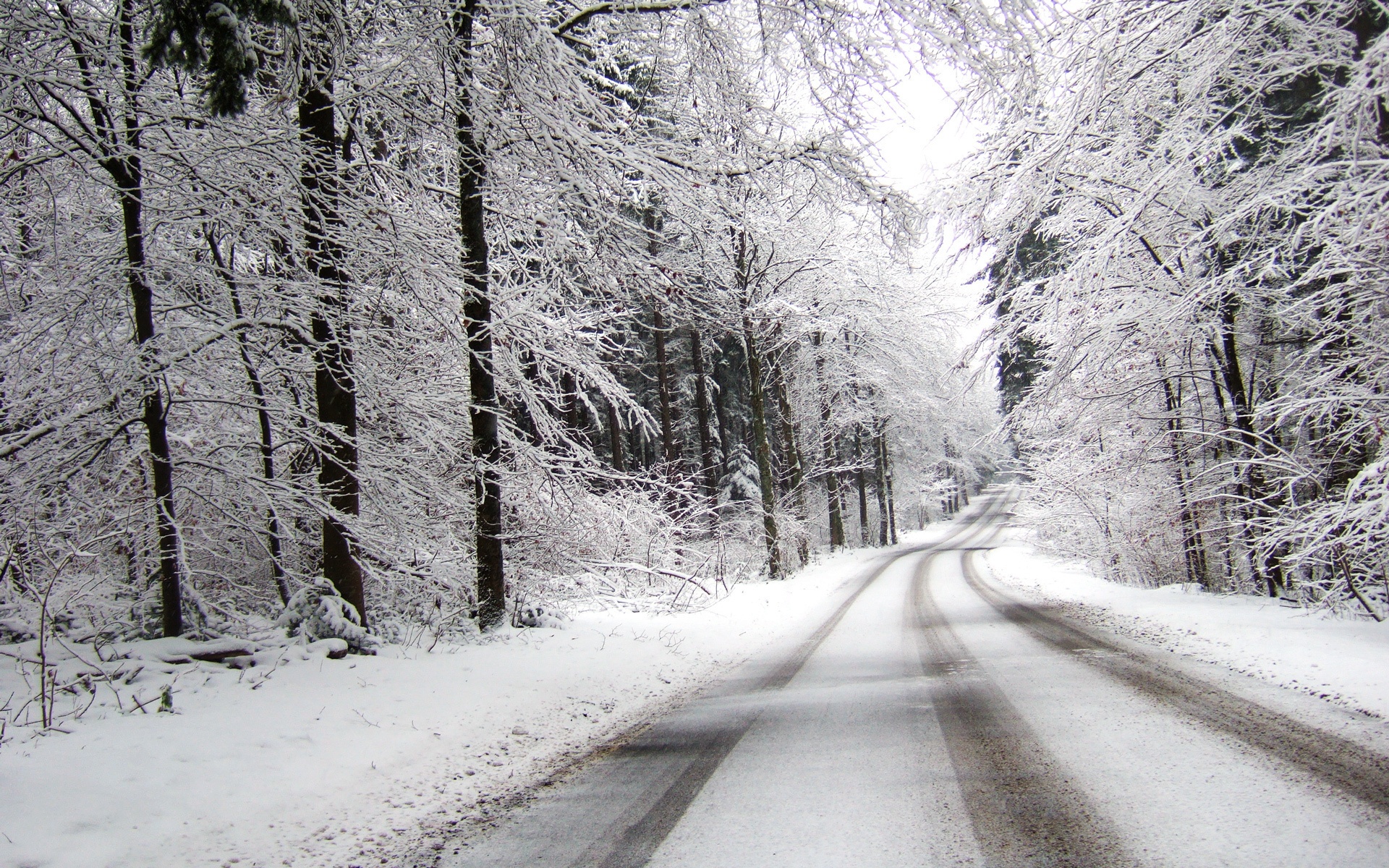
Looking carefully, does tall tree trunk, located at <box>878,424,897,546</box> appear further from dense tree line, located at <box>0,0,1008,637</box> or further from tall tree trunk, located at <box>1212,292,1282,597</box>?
dense tree line, located at <box>0,0,1008,637</box>

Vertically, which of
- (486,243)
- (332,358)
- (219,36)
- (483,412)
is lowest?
(483,412)

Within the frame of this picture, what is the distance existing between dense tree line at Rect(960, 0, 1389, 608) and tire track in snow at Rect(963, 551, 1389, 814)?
2.04 metres

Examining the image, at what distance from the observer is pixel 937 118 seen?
21.2ft

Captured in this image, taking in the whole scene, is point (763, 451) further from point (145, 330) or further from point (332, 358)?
point (145, 330)

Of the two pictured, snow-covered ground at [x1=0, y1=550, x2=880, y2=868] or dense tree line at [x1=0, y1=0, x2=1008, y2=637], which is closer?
snow-covered ground at [x1=0, y1=550, x2=880, y2=868]

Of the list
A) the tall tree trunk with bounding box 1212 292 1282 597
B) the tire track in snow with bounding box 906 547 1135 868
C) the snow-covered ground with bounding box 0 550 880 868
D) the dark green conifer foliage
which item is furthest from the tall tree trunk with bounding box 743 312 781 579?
the dark green conifer foliage

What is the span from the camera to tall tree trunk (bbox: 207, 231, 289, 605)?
665 cm

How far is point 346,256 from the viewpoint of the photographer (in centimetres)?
680

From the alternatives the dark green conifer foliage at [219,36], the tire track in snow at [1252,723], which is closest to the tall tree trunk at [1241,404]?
the tire track in snow at [1252,723]

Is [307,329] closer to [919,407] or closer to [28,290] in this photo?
[28,290]

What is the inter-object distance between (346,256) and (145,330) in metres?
1.82

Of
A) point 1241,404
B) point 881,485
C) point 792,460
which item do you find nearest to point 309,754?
point 1241,404

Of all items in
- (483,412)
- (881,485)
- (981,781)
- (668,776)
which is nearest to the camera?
(981,781)

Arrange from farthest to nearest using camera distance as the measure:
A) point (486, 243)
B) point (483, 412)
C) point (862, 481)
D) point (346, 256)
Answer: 1. point (862, 481)
2. point (486, 243)
3. point (483, 412)
4. point (346, 256)
